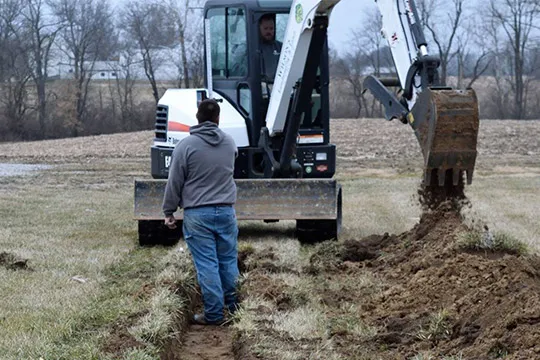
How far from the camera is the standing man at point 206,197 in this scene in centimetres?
763

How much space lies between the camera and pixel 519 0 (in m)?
68.9

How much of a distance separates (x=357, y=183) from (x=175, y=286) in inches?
579

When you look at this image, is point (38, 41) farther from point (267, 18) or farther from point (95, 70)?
point (267, 18)

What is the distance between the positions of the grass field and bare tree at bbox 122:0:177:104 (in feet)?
122

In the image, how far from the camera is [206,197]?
7633mm

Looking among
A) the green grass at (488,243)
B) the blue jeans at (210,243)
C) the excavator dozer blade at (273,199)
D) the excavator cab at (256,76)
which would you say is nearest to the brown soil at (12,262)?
the excavator dozer blade at (273,199)

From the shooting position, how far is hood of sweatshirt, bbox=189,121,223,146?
771cm

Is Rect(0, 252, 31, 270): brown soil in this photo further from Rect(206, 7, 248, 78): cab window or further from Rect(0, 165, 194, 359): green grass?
Rect(206, 7, 248, 78): cab window

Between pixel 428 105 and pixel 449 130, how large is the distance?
1.16ft

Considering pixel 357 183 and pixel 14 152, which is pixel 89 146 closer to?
pixel 14 152

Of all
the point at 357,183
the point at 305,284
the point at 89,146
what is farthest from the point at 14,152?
the point at 305,284

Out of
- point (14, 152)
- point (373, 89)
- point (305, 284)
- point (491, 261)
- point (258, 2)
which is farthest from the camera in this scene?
point (14, 152)

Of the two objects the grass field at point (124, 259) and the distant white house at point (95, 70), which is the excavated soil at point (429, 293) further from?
the distant white house at point (95, 70)

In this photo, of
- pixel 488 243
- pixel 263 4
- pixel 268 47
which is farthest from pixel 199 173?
pixel 263 4
